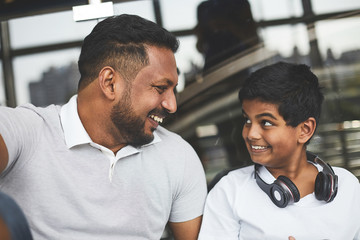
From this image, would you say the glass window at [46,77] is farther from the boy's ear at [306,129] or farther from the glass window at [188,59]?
the boy's ear at [306,129]

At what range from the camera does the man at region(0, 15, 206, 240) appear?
1.26 metres

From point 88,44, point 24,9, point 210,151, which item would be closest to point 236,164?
point 210,151

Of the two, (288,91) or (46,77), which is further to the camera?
(46,77)

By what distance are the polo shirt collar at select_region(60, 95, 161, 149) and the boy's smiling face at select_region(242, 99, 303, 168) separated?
1.98 ft

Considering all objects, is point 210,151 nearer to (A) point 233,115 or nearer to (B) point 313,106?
(A) point 233,115

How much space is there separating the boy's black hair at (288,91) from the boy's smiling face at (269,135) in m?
0.03

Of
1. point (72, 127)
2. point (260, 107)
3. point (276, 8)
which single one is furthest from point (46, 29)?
point (276, 8)

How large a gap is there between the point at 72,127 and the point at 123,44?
1.17 ft

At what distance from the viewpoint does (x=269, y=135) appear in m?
1.37

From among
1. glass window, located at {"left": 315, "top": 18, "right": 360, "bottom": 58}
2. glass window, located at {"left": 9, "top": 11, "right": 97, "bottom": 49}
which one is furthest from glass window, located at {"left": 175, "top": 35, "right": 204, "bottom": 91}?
glass window, located at {"left": 315, "top": 18, "right": 360, "bottom": 58}

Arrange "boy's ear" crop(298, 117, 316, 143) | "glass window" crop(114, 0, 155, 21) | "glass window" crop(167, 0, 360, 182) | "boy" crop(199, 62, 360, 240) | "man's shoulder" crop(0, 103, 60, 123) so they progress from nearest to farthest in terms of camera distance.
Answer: "man's shoulder" crop(0, 103, 60, 123)
"boy" crop(199, 62, 360, 240)
"boy's ear" crop(298, 117, 316, 143)
"glass window" crop(114, 0, 155, 21)
"glass window" crop(167, 0, 360, 182)

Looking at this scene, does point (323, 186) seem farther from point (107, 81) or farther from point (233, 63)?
point (233, 63)

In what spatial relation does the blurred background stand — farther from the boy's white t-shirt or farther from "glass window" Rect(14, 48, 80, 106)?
the boy's white t-shirt

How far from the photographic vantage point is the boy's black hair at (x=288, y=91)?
1383 millimetres
